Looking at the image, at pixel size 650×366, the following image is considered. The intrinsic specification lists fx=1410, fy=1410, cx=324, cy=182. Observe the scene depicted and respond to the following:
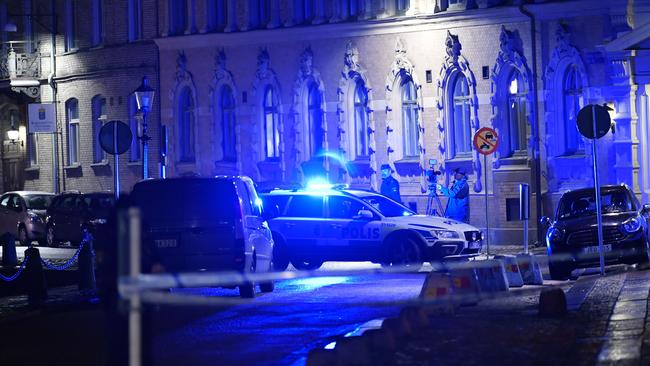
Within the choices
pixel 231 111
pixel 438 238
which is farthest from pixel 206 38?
pixel 438 238

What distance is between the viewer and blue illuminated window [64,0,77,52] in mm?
48844

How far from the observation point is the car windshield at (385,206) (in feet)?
92.0

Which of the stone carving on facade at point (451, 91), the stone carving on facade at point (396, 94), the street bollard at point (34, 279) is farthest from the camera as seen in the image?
the stone carving on facade at point (396, 94)

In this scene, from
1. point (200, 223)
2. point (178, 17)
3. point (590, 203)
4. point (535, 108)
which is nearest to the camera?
point (200, 223)

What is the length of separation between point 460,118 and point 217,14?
9.43 m

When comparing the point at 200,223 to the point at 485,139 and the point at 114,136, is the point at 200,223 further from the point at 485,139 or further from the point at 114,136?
the point at 485,139

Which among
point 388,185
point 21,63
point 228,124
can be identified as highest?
point 21,63

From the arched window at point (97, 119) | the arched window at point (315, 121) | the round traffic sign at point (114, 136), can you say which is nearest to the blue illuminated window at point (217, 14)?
the arched window at point (315, 121)

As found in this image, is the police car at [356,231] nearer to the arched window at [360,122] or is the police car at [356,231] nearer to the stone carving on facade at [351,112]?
the stone carving on facade at [351,112]

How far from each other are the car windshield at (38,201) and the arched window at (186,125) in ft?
15.0

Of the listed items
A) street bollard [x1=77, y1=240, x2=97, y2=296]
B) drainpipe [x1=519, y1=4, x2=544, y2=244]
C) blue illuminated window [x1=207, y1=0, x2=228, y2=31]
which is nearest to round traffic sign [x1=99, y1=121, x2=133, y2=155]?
street bollard [x1=77, y1=240, x2=97, y2=296]

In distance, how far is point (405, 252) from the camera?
27.1m

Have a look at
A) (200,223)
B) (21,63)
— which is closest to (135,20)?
(21,63)

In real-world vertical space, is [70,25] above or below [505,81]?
above
